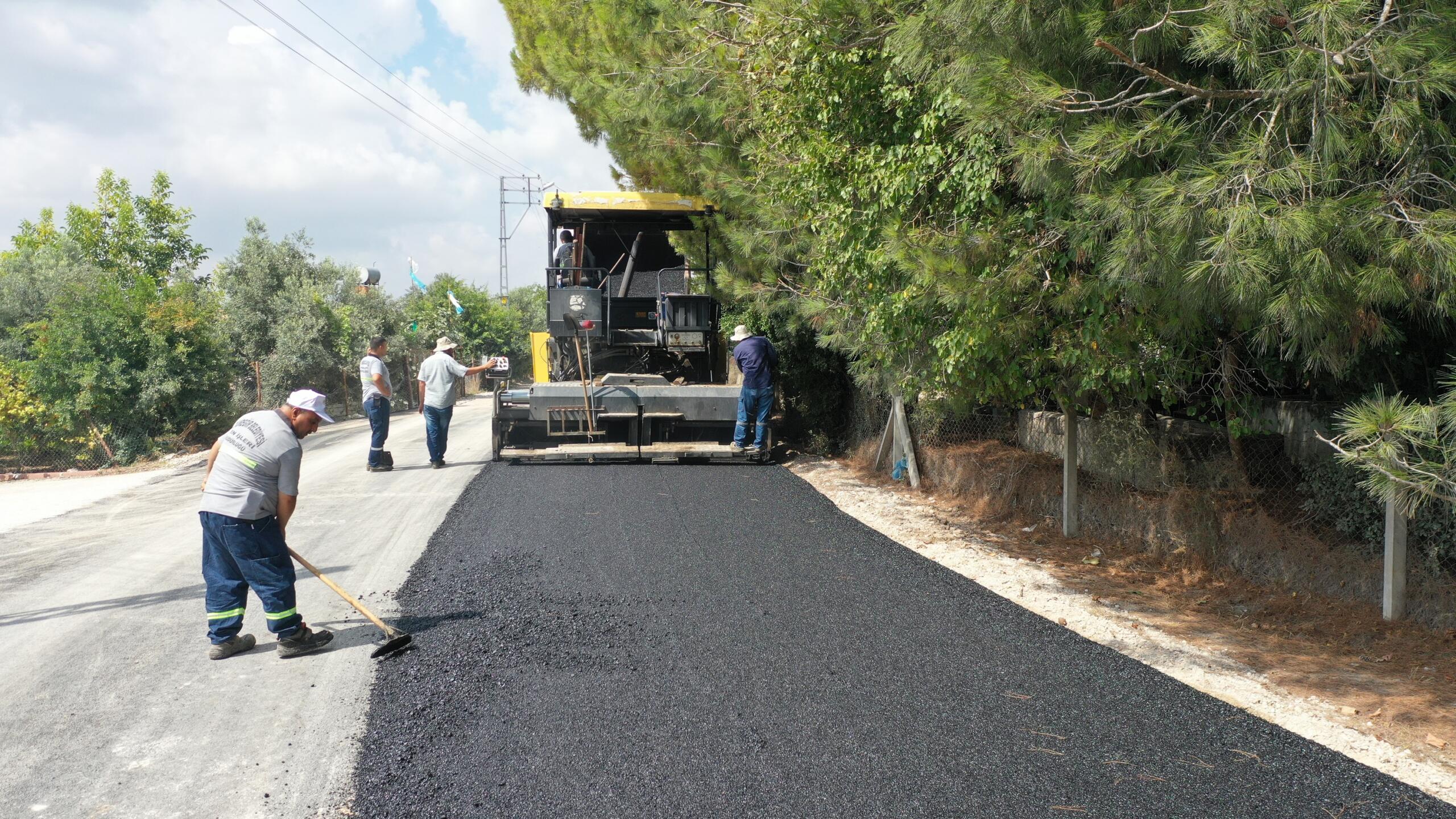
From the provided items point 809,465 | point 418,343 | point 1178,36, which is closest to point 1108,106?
point 1178,36

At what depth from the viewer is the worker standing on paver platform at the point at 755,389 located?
1002 cm

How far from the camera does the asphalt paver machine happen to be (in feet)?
32.9

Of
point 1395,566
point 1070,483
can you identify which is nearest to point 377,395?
point 1070,483

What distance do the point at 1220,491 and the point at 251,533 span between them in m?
5.86

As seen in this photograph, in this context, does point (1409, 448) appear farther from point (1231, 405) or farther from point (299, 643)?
point (299, 643)

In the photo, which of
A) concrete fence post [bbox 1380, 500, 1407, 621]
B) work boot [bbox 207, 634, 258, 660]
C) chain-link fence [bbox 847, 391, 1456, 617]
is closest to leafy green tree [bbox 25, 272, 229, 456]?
work boot [bbox 207, 634, 258, 660]

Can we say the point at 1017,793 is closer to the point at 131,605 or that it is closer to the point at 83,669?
the point at 83,669

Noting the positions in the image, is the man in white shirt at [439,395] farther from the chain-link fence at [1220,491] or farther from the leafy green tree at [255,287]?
the leafy green tree at [255,287]

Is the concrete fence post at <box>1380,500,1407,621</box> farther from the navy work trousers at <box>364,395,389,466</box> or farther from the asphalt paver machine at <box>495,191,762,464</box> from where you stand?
the navy work trousers at <box>364,395,389,466</box>

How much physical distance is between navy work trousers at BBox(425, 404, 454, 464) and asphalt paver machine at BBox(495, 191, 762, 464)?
70 centimetres

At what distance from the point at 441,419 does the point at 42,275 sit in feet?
49.5

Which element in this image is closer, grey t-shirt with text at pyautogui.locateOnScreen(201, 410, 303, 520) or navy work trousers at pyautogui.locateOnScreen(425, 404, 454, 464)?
grey t-shirt with text at pyautogui.locateOnScreen(201, 410, 303, 520)

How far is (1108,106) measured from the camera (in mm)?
3781

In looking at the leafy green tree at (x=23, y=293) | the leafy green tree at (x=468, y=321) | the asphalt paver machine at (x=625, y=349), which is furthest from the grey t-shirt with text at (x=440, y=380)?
the leafy green tree at (x=468, y=321)
